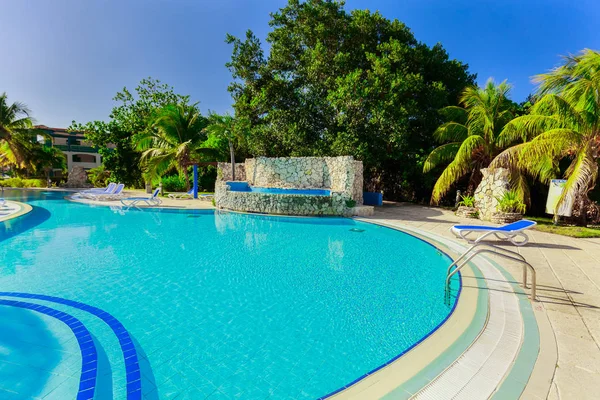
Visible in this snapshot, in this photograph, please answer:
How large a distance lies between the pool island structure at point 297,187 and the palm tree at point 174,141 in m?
3.42

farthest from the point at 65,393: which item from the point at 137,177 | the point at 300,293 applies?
the point at 137,177

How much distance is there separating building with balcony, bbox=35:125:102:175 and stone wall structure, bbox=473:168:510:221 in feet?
167

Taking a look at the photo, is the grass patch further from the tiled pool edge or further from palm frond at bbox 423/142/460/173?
the tiled pool edge

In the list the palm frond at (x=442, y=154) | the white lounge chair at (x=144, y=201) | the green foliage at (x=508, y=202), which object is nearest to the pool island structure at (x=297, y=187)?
the white lounge chair at (x=144, y=201)

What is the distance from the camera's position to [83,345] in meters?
3.17

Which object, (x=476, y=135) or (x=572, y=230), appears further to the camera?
(x=476, y=135)

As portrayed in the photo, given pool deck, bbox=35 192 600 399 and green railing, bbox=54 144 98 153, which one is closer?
pool deck, bbox=35 192 600 399

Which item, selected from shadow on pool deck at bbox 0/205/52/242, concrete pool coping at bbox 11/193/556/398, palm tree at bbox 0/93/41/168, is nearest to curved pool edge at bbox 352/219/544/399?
concrete pool coping at bbox 11/193/556/398

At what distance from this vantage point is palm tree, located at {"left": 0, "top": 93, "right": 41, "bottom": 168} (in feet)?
83.8

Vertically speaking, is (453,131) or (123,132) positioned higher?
(123,132)

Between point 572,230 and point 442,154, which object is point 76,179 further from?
point 572,230

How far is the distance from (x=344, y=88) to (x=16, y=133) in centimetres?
3111

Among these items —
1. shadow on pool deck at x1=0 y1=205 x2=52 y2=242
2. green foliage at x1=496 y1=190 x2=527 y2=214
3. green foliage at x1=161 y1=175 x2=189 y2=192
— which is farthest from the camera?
green foliage at x1=161 y1=175 x2=189 y2=192

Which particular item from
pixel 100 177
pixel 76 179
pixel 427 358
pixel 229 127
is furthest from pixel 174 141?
pixel 427 358
